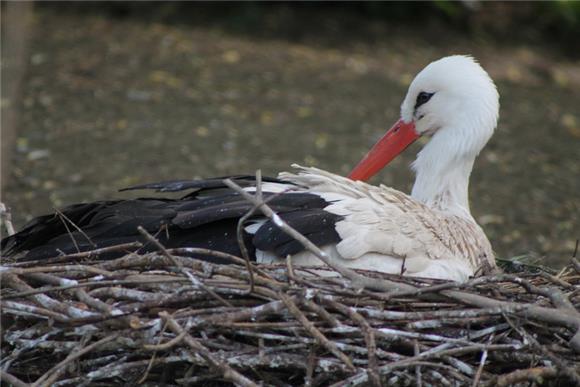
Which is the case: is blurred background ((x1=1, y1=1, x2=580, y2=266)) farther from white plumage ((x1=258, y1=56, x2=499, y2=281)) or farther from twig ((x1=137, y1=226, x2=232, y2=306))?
twig ((x1=137, y1=226, x2=232, y2=306))

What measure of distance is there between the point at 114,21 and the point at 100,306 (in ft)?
24.8

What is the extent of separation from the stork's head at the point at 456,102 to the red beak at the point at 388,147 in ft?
0.26

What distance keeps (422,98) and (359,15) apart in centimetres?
646

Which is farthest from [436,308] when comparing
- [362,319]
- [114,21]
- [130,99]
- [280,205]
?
[114,21]

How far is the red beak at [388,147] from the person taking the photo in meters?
Answer: 5.23

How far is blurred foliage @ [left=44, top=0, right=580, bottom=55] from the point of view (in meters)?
10.9

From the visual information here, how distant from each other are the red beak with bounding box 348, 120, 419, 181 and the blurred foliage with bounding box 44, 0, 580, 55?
565cm

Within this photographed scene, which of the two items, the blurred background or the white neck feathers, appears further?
the blurred background

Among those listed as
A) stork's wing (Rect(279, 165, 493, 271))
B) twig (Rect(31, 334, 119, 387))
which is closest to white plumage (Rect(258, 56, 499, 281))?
stork's wing (Rect(279, 165, 493, 271))

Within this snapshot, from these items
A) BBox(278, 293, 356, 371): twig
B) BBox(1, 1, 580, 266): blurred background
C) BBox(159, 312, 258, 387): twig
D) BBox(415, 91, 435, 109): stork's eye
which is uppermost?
BBox(415, 91, 435, 109): stork's eye

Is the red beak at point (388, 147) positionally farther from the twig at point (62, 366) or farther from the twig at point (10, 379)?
the twig at point (10, 379)

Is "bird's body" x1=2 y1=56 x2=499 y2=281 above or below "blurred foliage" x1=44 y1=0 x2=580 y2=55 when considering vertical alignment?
above

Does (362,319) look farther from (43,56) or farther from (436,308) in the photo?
(43,56)

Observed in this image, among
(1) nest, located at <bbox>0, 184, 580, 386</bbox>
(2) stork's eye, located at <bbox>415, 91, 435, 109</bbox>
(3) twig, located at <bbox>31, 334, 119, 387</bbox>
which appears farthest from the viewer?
(2) stork's eye, located at <bbox>415, 91, 435, 109</bbox>
